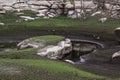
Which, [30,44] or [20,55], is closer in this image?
[20,55]

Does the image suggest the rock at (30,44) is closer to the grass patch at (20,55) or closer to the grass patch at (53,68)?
the grass patch at (20,55)

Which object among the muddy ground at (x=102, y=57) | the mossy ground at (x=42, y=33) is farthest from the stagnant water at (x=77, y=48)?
the mossy ground at (x=42, y=33)

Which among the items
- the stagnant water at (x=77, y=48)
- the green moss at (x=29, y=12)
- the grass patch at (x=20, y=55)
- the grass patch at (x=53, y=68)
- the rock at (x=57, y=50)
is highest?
the grass patch at (x=53, y=68)

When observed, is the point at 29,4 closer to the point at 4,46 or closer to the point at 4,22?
the point at 4,22

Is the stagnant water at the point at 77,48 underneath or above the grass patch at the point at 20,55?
underneath

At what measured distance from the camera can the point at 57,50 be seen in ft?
148

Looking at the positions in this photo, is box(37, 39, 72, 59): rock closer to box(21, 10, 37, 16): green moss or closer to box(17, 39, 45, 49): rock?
box(17, 39, 45, 49): rock

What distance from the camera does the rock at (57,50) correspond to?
43031mm

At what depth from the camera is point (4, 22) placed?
78875mm

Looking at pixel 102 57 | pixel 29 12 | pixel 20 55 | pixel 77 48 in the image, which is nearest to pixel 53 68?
pixel 20 55

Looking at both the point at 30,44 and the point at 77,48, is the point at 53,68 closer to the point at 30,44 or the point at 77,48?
the point at 30,44

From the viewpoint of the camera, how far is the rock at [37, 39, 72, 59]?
141 ft

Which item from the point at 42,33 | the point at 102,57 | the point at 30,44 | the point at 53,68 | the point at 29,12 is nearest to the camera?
the point at 53,68

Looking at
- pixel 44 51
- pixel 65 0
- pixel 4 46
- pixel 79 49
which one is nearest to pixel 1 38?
pixel 4 46
